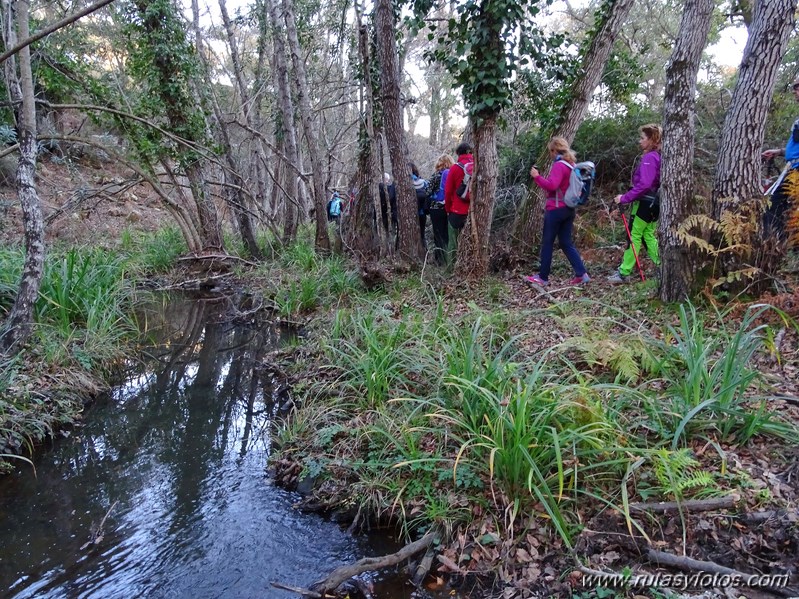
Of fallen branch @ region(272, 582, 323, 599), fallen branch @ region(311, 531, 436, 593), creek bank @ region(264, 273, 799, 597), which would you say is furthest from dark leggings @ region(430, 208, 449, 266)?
fallen branch @ region(272, 582, 323, 599)

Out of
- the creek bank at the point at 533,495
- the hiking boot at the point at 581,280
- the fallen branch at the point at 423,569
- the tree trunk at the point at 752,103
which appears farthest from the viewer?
the hiking boot at the point at 581,280

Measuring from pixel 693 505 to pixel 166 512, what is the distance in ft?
11.1

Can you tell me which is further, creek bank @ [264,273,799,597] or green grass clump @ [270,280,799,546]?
green grass clump @ [270,280,799,546]

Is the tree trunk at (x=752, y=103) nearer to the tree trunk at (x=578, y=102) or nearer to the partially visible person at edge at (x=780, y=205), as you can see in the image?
the partially visible person at edge at (x=780, y=205)

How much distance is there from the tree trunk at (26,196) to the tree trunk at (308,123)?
14.0 feet

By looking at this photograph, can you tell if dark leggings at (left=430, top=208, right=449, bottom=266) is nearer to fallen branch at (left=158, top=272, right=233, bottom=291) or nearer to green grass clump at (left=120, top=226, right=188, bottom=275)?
fallen branch at (left=158, top=272, right=233, bottom=291)

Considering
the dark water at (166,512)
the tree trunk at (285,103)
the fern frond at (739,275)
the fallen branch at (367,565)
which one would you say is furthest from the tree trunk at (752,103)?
the tree trunk at (285,103)

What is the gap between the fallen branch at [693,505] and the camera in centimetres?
256

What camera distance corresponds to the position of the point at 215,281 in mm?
9953

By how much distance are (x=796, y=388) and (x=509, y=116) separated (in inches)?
335

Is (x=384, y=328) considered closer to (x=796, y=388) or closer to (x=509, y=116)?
(x=796, y=388)

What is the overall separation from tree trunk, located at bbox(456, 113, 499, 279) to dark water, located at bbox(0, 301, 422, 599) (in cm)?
318

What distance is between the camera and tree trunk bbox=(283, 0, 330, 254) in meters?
8.43

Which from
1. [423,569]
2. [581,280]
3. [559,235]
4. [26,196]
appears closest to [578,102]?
[559,235]
